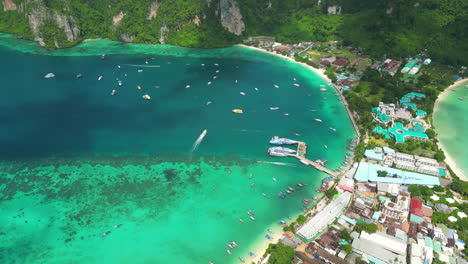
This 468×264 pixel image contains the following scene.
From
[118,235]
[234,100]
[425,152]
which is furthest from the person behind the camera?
[234,100]

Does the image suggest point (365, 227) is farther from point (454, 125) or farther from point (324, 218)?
point (454, 125)

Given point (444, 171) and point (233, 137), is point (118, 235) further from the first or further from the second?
point (444, 171)

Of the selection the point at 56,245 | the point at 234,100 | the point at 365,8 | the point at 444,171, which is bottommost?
the point at 56,245

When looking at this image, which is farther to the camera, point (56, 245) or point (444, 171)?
point (444, 171)

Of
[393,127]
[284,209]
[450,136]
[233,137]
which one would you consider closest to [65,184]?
[233,137]

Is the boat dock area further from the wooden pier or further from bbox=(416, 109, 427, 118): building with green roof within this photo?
bbox=(416, 109, 427, 118): building with green roof
